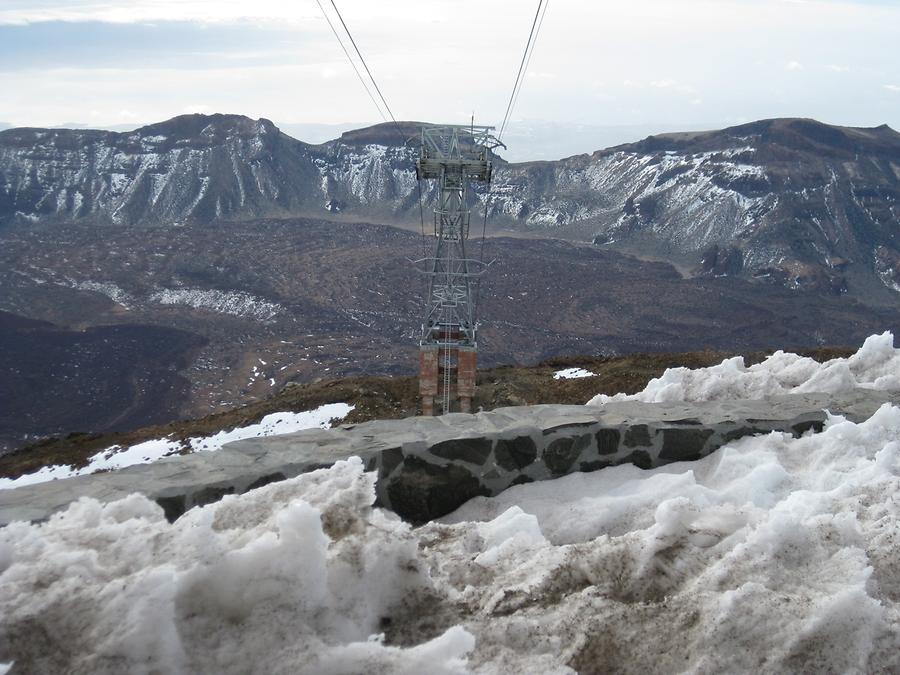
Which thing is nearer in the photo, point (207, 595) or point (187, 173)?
point (207, 595)

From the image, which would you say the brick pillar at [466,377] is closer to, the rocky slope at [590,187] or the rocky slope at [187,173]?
the rocky slope at [590,187]

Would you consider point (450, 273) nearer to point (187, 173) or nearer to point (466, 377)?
point (466, 377)

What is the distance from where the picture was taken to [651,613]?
2.83 metres

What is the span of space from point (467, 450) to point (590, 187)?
8409 cm

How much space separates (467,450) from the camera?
4793 millimetres

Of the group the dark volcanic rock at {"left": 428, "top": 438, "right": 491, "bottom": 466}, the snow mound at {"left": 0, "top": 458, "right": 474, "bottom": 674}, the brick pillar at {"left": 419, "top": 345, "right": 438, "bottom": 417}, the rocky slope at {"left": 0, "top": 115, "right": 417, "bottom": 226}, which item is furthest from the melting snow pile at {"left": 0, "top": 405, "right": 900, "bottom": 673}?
the rocky slope at {"left": 0, "top": 115, "right": 417, "bottom": 226}

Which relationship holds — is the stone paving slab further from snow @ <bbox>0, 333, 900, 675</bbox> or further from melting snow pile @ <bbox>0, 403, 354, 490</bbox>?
melting snow pile @ <bbox>0, 403, 354, 490</bbox>

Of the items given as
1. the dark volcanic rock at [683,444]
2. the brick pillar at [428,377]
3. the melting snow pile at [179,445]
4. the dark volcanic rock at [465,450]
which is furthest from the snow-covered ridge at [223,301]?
the dark volcanic rock at [683,444]

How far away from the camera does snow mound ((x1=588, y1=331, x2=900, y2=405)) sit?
6820 millimetres

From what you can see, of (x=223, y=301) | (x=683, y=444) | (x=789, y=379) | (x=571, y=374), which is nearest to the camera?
(x=683, y=444)

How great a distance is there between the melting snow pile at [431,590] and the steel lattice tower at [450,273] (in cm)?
1121

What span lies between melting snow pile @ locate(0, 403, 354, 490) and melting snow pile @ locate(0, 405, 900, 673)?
11.1 m

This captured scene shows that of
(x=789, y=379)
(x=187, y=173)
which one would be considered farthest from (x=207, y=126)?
(x=789, y=379)

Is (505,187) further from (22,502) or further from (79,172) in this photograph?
(22,502)
